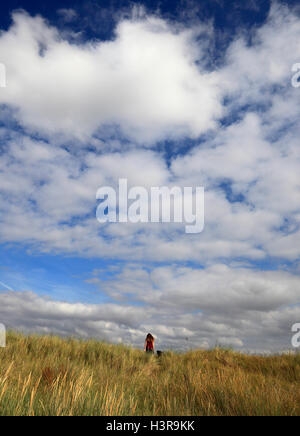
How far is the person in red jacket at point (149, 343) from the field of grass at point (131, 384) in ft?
3.60

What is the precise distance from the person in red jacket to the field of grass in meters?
1.10

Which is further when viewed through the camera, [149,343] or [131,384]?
[149,343]

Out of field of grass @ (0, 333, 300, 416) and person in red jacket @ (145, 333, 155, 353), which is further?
person in red jacket @ (145, 333, 155, 353)

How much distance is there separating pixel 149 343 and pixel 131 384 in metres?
10.6

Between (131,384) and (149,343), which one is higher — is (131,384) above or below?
below

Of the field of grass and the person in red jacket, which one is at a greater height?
the person in red jacket

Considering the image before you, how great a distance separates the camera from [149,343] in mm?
19438

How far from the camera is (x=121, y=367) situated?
14.2 meters

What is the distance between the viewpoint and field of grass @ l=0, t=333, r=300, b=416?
4.96 metres

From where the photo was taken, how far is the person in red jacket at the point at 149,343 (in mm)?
19111
